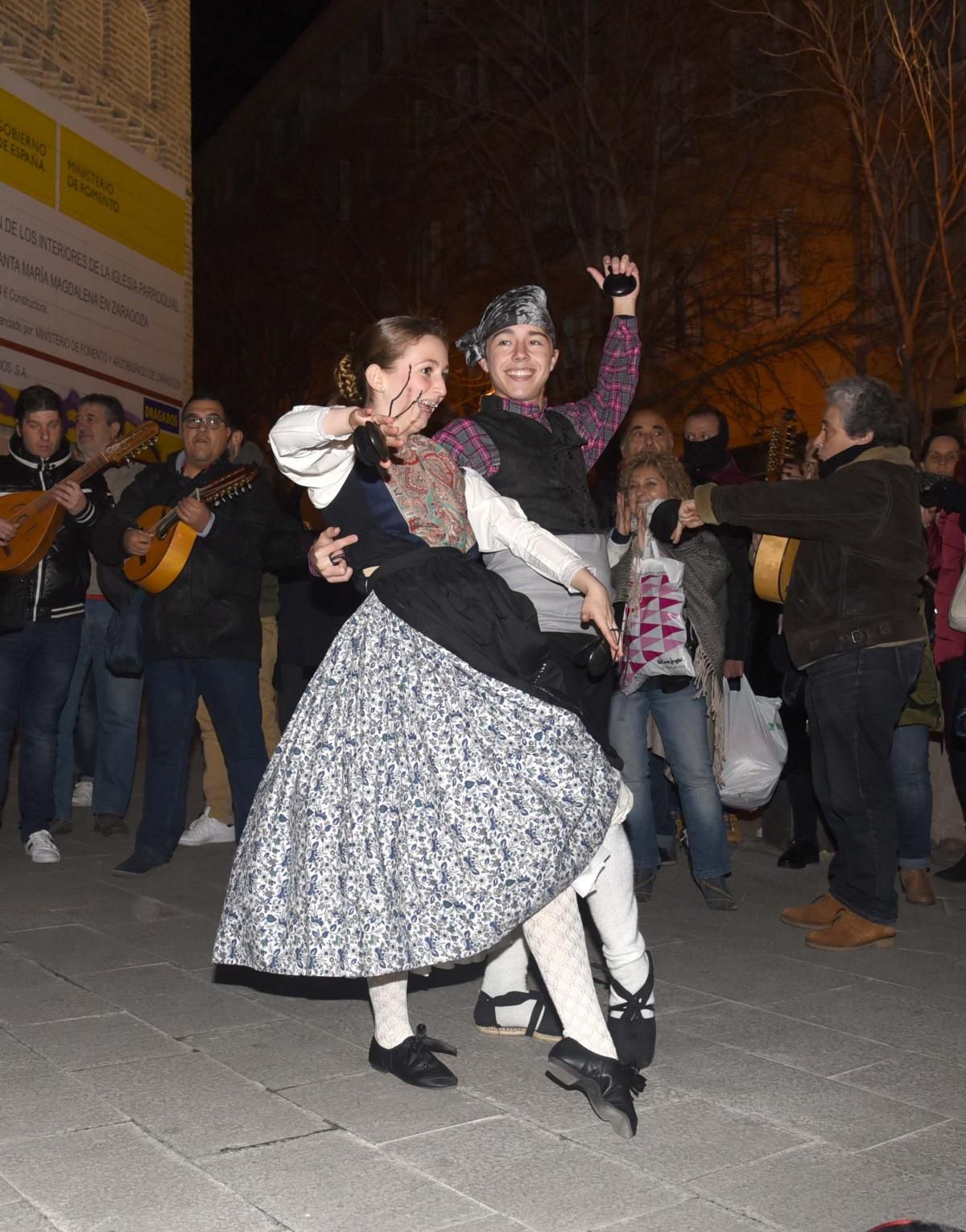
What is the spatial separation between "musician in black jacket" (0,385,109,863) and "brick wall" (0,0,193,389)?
6.99 metres

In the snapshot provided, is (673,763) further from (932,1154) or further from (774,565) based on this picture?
(932,1154)

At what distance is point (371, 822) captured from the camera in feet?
12.0

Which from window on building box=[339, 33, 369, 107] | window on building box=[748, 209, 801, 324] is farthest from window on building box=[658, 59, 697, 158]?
window on building box=[339, 33, 369, 107]

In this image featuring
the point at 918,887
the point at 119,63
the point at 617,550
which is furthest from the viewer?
the point at 119,63

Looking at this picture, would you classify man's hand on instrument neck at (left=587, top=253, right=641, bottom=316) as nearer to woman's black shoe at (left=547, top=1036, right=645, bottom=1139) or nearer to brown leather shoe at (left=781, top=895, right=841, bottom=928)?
woman's black shoe at (left=547, top=1036, right=645, bottom=1139)

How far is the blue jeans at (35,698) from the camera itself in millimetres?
7551

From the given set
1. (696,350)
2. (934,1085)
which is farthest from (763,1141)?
(696,350)

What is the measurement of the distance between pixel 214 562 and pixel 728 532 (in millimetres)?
2651

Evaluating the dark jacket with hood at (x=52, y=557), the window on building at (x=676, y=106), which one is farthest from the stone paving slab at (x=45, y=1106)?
the window on building at (x=676, y=106)

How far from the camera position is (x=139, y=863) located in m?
6.94

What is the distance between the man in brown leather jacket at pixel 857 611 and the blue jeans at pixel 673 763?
89 cm

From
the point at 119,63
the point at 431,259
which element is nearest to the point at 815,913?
the point at 119,63

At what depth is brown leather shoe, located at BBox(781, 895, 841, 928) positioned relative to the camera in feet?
19.5

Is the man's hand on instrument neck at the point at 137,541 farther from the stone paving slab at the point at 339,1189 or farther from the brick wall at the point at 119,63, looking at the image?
the brick wall at the point at 119,63
